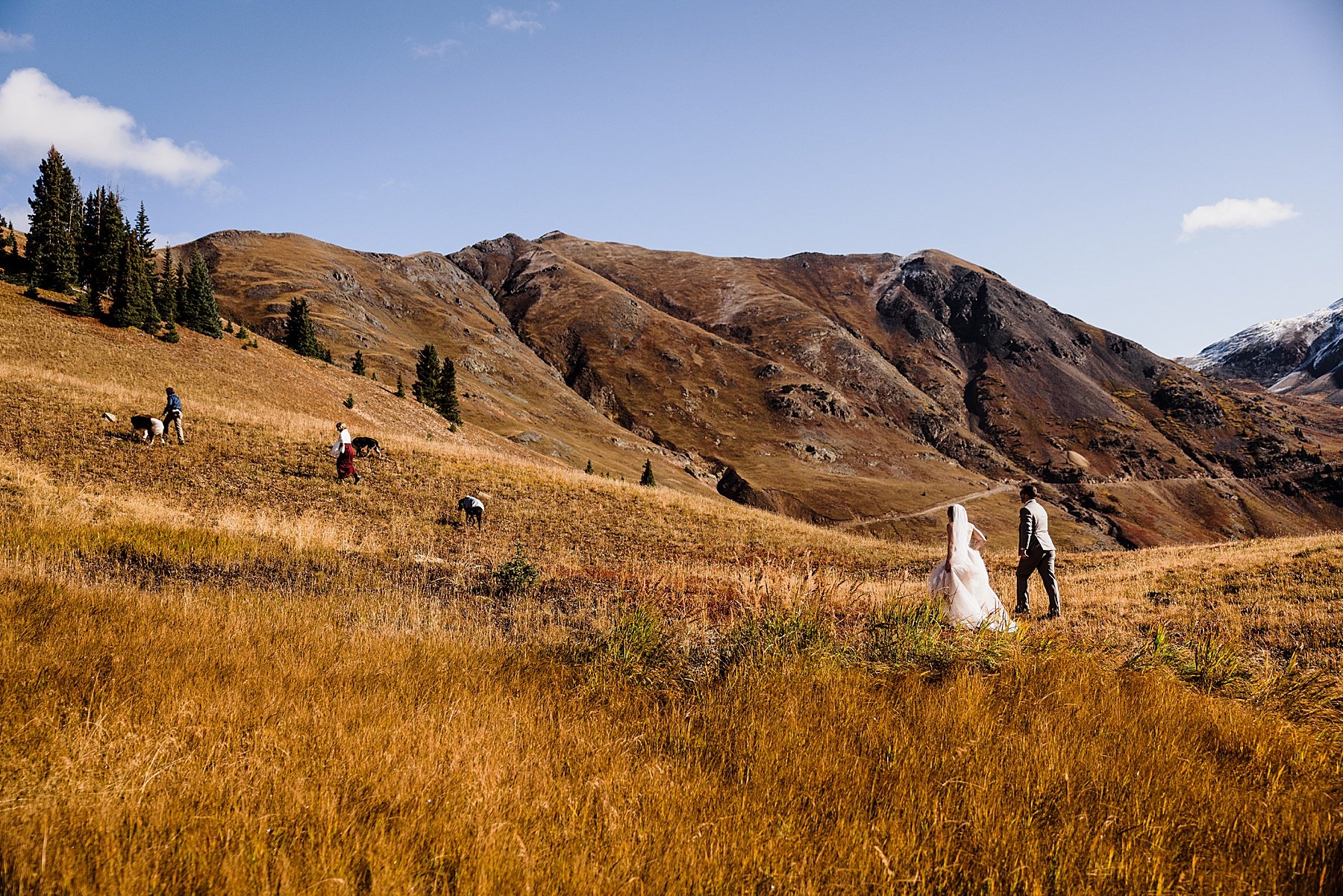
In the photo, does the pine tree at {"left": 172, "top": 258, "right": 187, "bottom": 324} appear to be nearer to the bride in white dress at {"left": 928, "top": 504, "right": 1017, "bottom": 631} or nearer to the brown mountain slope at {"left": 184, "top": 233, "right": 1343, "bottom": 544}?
the brown mountain slope at {"left": 184, "top": 233, "right": 1343, "bottom": 544}

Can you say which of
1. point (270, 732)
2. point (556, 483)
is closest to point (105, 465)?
point (556, 483)

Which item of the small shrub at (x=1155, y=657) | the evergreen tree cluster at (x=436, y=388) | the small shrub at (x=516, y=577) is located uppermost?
the evergreen tree cluster at (x=436, y=388)

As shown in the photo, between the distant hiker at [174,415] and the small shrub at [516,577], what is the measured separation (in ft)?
55.2

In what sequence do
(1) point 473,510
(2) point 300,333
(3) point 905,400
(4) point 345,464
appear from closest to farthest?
(1) point 473,510, (4) point 345,464, (2) point 300,333, (3) point 905,400

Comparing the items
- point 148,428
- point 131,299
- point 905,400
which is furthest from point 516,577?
point 905,400

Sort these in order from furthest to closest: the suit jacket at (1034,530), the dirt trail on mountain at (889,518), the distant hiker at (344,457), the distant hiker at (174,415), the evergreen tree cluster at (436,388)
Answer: the dirt trail on mountain at (889,518) < the evergreen tree cluster at (436,388) < the distant hiker at (174,415) < the distant hiker at (344,457) < the suit jacket at (1034,530)

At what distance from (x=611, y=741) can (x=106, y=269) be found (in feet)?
218

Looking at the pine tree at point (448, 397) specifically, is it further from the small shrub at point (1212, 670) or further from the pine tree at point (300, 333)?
the small shrub at point (1212, 670)

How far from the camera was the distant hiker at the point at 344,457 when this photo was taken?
19.2 m

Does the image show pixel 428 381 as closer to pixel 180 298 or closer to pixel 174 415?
pixel 180 298

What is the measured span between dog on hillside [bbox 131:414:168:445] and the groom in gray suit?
2401cm

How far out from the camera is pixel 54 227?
159 feet

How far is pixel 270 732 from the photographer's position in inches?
126

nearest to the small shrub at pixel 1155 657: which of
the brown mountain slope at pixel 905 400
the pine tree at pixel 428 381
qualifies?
the pine tree at pixel 428 381
